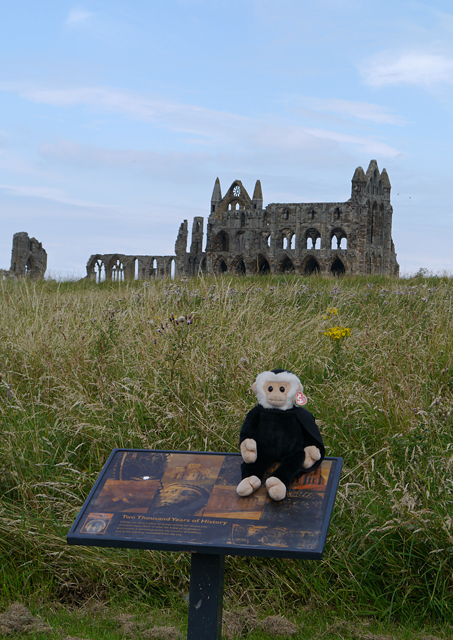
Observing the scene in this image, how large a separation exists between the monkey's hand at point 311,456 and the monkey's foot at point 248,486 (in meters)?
0.27

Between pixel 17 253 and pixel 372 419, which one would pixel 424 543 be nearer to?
pixel 372 419

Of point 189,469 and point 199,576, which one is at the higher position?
point 189,469

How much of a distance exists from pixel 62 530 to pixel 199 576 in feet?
5.39

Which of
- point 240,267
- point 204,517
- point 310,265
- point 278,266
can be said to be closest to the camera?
point 204,517

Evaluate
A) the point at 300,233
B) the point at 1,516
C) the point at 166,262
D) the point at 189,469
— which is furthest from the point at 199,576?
the point at 166,262


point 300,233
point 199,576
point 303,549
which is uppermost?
point 300,233

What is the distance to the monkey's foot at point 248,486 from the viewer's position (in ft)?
9.94

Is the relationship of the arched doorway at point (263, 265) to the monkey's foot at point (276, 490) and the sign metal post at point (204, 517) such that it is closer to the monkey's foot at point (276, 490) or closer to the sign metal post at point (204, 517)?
the sign metal post at point (204, 517)

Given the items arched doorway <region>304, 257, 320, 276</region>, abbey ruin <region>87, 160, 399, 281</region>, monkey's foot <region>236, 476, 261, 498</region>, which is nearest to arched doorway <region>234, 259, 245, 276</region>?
abbey ruin <region>87, 160, 399, 281</region>

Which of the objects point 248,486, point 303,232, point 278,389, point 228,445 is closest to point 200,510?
point 248,486

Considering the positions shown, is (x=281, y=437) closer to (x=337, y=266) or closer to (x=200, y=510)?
(x=200, y=510)

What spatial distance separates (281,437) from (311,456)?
0.18 m

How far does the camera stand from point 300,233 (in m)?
44.7

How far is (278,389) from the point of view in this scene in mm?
3230
